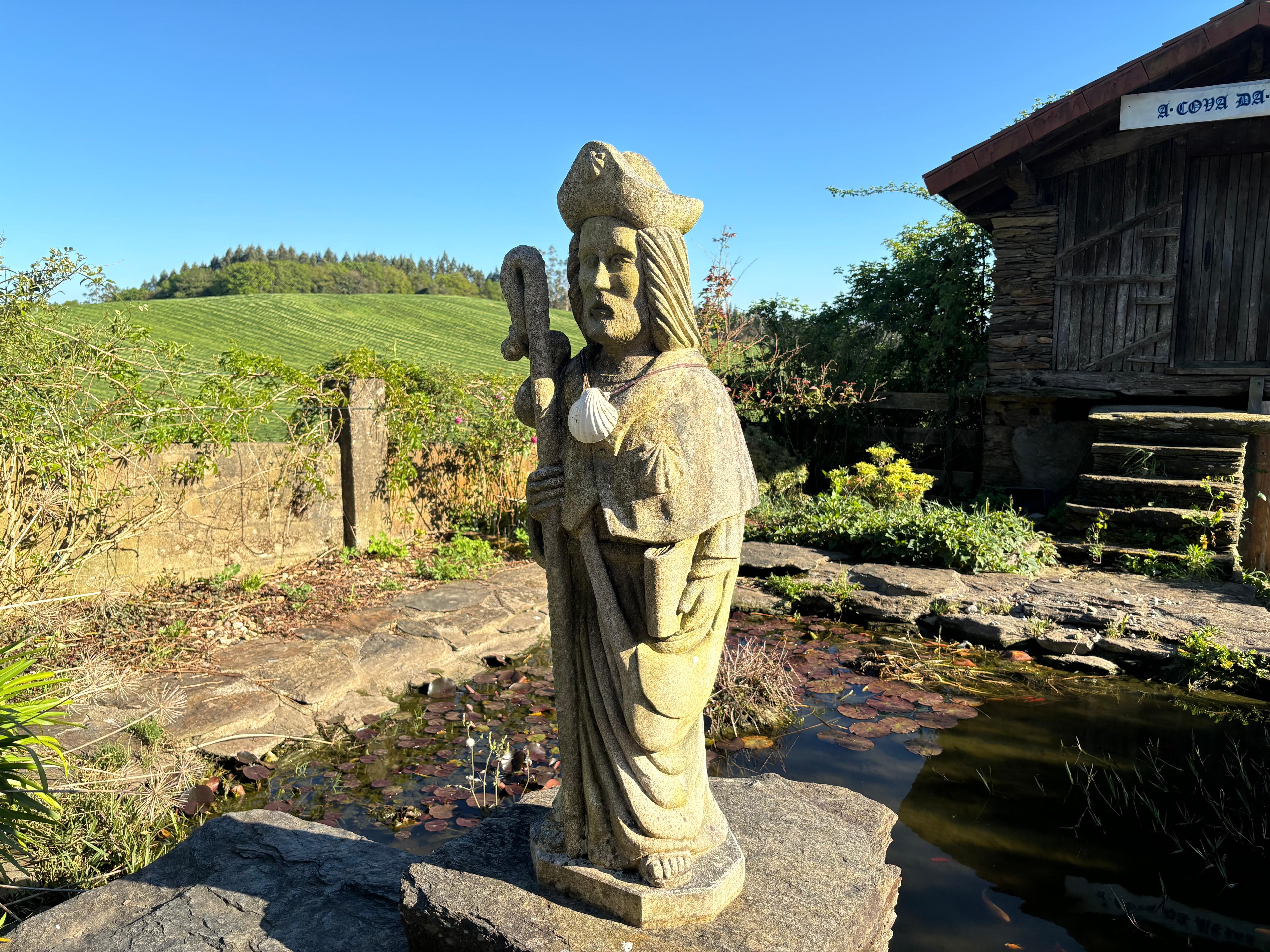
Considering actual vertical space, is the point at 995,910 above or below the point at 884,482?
below

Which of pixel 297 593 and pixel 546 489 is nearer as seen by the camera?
pixel 546 489

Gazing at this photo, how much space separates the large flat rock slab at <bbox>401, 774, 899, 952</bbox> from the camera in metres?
2.31

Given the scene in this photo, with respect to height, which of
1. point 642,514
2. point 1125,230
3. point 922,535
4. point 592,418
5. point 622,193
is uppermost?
point 1125,230

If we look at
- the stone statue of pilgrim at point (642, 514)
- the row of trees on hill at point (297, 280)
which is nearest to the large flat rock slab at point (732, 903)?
the stone statue of pilgrim at point (642, 514)

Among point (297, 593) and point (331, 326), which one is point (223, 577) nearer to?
point (297, 593)

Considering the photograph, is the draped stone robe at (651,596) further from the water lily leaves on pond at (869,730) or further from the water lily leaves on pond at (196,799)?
the water lily leaves on pond at (869,730)

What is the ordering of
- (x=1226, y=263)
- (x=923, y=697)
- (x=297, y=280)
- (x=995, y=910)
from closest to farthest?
1. (x=995, y=910)
2. (x=923, y=697)
3. (x=1226, y=263)
4. (x=297, y=280)

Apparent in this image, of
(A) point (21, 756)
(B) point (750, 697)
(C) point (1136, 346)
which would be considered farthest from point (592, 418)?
(C) point (1136, 346)

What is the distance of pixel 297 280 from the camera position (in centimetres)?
3869

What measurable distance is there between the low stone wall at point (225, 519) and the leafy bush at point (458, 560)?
928 millimetres

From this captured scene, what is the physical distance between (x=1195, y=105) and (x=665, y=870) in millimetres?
9098

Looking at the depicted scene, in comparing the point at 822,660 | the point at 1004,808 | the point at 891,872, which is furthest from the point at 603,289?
the point at 822,660

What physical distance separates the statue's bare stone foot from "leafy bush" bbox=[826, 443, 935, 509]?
275 inches

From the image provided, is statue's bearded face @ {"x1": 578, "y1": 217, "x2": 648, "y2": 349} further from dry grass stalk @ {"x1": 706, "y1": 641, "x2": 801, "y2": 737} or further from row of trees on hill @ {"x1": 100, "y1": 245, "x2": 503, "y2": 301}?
row of trees on hill @ {"x1": 100, "y1": 245, "x2": 503, "y2": 301}
